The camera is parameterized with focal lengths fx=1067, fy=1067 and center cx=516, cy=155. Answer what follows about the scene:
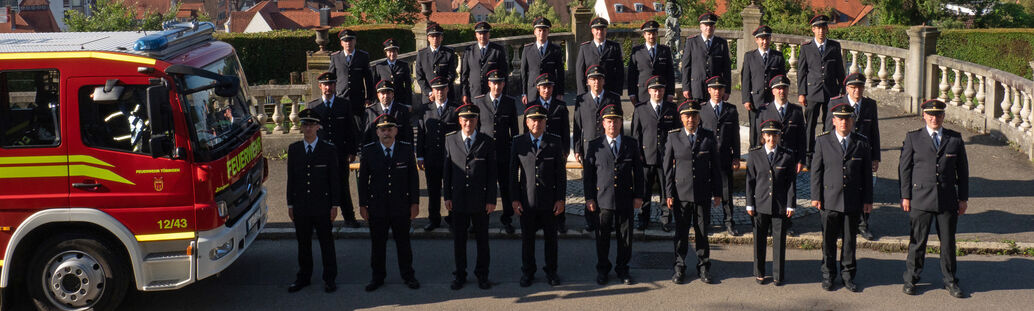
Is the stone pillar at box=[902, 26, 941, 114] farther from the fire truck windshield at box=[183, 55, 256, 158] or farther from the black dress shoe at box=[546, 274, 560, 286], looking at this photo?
the fire truck windshield at box=[183, 55, 256, 158]

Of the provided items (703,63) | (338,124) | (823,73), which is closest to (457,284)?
(338,124)

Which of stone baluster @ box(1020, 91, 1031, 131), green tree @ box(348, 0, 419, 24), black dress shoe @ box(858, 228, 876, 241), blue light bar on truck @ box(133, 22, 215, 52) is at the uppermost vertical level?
green tree @ box(348, 0, 419, 24)

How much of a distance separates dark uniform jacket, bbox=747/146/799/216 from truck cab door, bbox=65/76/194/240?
494cm

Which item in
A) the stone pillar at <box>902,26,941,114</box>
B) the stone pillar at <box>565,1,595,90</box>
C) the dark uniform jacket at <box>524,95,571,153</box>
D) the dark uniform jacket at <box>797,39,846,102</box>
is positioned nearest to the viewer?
the dark uniform jacket at <box>524,95,571,153</box>

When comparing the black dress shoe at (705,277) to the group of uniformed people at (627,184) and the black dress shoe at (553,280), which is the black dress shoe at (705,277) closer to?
the group of uniformed people at (627,184)

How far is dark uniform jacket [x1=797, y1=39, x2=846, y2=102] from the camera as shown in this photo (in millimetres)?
13047

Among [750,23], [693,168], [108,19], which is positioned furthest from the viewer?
[108,19]

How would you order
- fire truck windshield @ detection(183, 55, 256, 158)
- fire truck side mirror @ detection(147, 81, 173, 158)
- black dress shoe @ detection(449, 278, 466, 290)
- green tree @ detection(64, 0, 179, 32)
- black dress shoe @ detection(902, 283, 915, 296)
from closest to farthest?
fire truck side mirror @ detection(147, 81, 173, 158)
fire truck windshield @ detection(183, 55, 256, 158)
black dress shoe @ detection(902, 283, 915, 296)
black dress shoe @ detection(449, 278, 466, 290)
green tree @ detection(64, 0, 179, 32)

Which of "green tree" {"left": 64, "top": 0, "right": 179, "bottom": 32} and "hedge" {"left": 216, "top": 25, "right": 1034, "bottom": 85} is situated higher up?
"green tree" {"left": 64, "top": 0, "right": 179, "bottom": 32}

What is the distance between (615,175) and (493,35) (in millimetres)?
29113

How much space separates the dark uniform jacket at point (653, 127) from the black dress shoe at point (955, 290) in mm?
3203

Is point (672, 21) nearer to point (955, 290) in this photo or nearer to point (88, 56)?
point (955, 290)

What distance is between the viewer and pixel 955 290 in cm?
914

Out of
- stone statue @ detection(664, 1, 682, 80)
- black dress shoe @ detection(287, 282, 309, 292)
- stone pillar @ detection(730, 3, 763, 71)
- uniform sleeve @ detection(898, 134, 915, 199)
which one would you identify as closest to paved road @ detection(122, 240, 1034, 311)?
black dress shoe @ detection(287, 282, 309, 292)
